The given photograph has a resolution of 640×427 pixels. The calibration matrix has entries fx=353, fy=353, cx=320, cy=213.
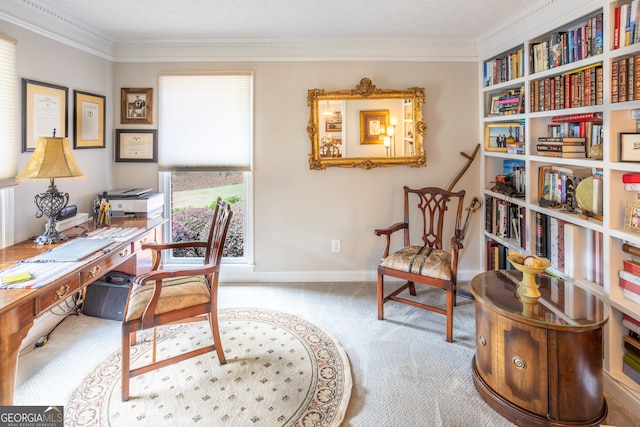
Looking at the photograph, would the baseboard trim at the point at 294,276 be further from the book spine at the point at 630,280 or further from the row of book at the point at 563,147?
the book spine at the point at 630,280

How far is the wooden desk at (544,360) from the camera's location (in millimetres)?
1633

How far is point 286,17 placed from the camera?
2.82 metres

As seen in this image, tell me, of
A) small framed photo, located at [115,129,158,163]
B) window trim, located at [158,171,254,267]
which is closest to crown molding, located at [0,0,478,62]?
small framed photo, located at [115,129,158,163]

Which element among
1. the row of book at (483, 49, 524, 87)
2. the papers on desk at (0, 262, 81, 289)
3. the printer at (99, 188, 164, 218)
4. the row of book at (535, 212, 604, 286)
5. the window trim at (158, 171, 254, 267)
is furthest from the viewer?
the window trim at (158, 171, 254, 267)

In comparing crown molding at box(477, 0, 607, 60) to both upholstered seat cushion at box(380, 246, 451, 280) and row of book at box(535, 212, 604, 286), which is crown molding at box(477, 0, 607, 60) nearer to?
row of book at box(535, 212, 604, 286)

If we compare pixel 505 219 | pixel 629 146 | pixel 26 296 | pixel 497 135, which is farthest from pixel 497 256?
pixel 26 296

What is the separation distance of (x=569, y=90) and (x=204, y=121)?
2.97 metres

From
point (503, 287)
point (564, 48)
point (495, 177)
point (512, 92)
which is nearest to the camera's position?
point (503, 287)

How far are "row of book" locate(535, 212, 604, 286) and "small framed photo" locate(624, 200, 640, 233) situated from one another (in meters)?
0.20

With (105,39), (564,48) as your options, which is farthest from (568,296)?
(105,39)

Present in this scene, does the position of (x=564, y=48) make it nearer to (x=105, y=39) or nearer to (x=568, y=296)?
Answer: (x=568, y=296)

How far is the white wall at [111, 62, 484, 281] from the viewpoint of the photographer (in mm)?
3420

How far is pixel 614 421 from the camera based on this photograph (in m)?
1.75

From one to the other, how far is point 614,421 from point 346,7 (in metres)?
2.98
